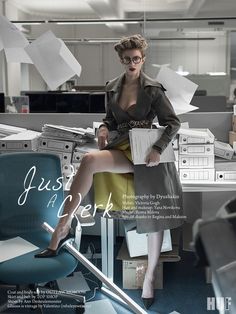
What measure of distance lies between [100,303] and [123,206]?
1.89ft

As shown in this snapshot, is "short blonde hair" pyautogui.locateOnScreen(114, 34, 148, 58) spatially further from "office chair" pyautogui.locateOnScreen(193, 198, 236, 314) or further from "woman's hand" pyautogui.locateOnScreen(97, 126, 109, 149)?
"office chair" pyautogui.locateOnScreen(193, 198, 236, 314)

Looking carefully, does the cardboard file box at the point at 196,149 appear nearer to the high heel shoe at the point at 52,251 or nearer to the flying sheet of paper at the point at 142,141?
the flying sheet of paper at the point at 142,141

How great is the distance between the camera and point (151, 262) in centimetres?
221

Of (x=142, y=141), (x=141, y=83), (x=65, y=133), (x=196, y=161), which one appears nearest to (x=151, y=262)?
(x=196, y=161)

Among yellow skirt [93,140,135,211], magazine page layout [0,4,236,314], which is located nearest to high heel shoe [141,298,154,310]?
magazine page layout [0,4,236,314]

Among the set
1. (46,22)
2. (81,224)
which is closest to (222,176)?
(81,224)

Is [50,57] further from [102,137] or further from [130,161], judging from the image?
[130,161]

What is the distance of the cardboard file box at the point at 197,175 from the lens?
7.22 ft

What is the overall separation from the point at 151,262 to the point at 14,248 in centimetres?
76

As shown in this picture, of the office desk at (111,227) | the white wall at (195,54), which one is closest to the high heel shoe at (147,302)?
the office desk at (111,227)

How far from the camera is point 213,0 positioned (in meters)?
5.14

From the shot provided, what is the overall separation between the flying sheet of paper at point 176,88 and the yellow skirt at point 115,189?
64cm

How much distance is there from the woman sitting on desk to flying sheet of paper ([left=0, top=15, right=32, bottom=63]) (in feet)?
2.32

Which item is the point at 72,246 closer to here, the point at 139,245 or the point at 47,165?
the point at 47,165
